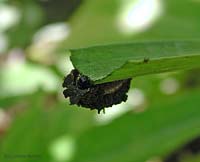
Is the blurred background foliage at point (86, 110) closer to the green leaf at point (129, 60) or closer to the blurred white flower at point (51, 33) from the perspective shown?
the blurred white flower at point (51, 33)

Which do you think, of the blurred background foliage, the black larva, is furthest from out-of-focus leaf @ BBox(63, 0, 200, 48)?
the black larva

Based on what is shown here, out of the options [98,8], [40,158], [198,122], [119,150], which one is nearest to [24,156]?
[40,158]

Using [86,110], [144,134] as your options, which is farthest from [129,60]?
[86,110]

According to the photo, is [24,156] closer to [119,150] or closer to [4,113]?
[119,150]

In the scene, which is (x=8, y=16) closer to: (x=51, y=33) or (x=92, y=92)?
(x=51, y=33)

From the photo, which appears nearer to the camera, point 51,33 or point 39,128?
point 39,128

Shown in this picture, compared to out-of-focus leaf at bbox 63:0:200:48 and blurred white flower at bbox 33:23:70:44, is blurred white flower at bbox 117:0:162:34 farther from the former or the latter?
blurred white flower at bbox 33:23:70:44

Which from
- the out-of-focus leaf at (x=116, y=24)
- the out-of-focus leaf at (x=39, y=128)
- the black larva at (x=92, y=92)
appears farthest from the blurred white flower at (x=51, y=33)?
the black larva at (x=92, y=92)
